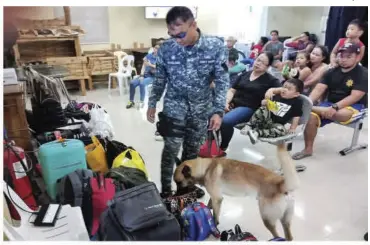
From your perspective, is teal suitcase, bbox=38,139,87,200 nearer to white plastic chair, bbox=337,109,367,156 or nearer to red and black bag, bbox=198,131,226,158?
red and black bag, bbox=198,131,226,158

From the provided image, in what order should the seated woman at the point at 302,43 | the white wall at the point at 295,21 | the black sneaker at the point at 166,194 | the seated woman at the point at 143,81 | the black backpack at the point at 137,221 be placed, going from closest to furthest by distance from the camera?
the black backpack at the point at 137,221
the black sneaker at the point at 166,194
the white wall at the point at 295,21
the seated woman at the point at 302,43
the seated woman at the point at 143,81

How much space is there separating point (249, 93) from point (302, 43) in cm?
87

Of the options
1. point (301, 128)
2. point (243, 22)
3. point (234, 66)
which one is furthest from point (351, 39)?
point (234, 66)

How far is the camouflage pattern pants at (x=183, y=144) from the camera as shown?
1759 mm

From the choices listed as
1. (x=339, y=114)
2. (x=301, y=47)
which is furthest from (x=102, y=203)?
(x=301, y=47)

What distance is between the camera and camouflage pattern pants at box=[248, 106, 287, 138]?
2281 mm

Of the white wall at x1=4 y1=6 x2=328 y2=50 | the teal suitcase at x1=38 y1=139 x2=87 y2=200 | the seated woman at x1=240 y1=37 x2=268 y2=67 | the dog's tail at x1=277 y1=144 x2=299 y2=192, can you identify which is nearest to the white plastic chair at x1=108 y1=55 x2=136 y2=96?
the white wall at x1=4 y1=6 x2=328 y2=50

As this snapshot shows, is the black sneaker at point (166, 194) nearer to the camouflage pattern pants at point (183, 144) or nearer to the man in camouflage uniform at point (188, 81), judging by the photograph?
the camouflage pattern pants at point (183, 144)

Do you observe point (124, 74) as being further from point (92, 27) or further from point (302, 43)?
point (302, 43)

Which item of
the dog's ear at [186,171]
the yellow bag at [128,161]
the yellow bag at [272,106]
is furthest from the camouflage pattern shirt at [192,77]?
the yellow bag at [272,106]

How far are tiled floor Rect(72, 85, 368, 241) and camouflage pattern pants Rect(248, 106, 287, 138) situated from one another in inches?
12.2

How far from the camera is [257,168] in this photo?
1.66 m

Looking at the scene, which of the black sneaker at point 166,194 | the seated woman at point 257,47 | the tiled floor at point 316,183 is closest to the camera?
the tiled floor at point 316,183

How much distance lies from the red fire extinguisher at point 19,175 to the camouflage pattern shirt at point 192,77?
0.77 m
